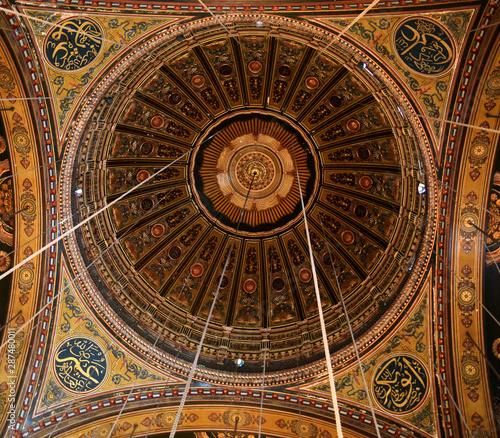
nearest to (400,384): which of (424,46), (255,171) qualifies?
(424,46)

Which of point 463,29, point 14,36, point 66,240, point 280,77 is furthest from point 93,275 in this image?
point 463,29

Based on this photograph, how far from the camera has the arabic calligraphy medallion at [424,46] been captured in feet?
25.4

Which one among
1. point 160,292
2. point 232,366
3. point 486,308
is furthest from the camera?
point 160,292

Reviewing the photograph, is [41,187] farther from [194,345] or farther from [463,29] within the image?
[463,29]

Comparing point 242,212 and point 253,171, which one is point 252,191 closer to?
point 253,171

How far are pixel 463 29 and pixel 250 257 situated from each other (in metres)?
Answer: 8.48

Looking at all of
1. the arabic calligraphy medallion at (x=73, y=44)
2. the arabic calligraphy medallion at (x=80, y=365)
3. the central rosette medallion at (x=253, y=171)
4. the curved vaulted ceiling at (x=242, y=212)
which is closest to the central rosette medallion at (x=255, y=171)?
the central rosette medallion at (x=253, y=171)

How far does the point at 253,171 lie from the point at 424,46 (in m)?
6.90

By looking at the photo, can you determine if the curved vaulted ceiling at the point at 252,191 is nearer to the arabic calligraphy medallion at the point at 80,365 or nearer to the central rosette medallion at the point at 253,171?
the central rosette medallion at the point at 253,171

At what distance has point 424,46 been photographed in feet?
26.4

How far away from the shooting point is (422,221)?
9.65m

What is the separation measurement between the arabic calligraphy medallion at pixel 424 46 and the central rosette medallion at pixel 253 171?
17.4ft

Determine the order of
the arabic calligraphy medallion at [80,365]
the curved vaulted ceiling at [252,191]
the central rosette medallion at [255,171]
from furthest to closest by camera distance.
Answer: the central rosette medallion at [255,171] → the curved vaulted ceiling at [252,191] → the arabic calligraphy medallion at [80,365]

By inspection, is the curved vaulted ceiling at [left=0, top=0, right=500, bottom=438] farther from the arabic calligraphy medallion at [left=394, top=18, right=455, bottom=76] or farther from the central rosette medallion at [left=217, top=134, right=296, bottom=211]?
the central rosette medallion at [left=217, top=134, right=296, bottom=211]
